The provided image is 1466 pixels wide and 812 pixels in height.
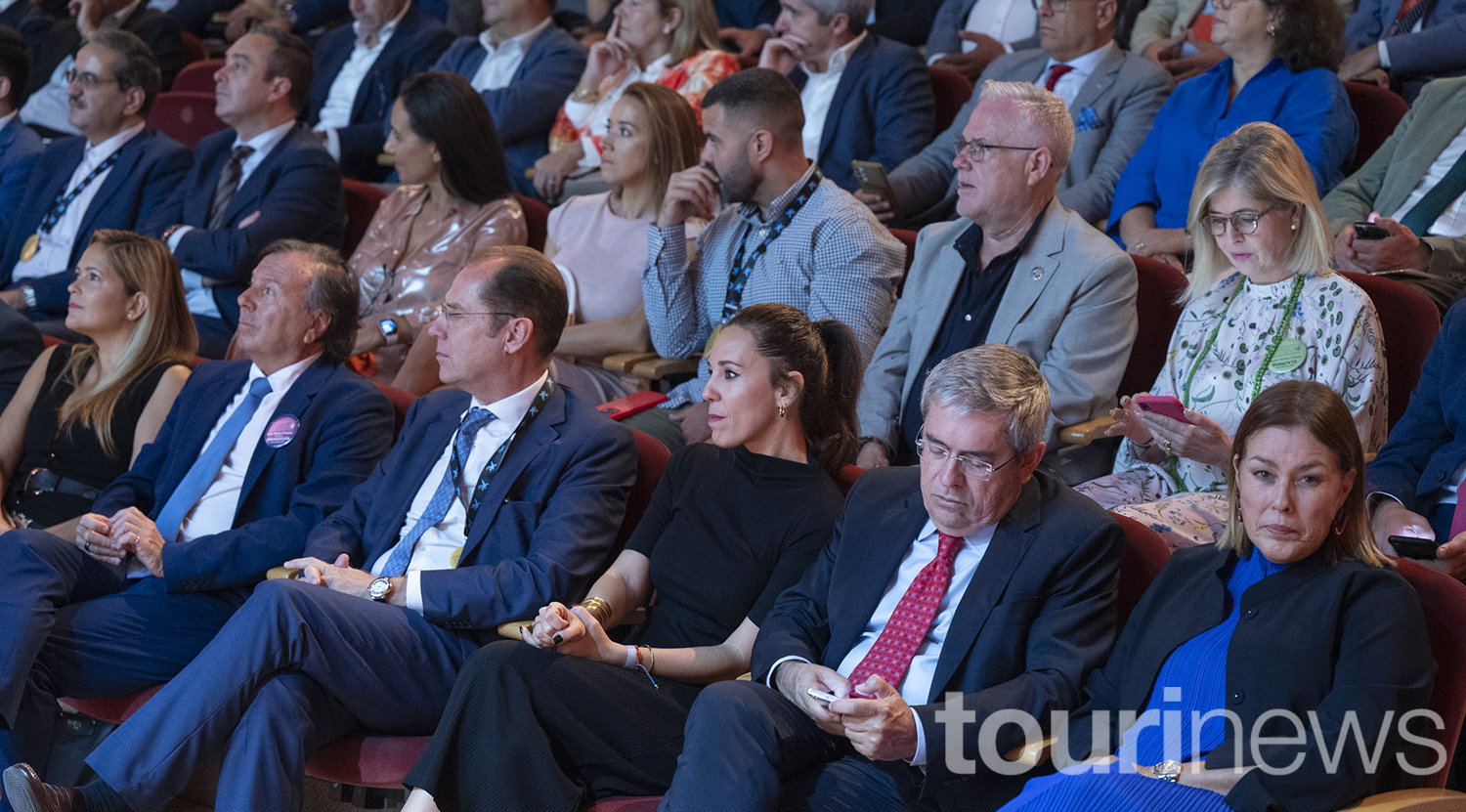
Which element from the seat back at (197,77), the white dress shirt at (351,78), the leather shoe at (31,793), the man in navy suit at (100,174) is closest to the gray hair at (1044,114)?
the leather shoe at (31,793)

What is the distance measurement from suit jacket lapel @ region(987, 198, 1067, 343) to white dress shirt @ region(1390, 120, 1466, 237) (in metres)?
0.94

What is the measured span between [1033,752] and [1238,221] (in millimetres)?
1259

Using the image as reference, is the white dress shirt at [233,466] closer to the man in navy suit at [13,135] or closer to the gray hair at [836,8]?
the gray hair at [836,8]

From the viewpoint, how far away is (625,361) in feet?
11.4

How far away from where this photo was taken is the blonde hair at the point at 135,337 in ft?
10.5

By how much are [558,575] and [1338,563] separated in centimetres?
128

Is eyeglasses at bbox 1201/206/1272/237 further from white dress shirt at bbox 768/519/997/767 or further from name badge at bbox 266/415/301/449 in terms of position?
name badge at bbox 266/415/301/449

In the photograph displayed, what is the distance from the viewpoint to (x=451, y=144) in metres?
3.96

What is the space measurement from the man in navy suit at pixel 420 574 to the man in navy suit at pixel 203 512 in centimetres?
19

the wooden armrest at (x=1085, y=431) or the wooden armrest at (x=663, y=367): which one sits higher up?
the wooden armrest at (x=1085, y=431)

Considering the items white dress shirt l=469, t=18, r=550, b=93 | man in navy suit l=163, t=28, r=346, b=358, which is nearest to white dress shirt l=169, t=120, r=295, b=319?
man in navy suit l=163, t=28, r=346, b=358

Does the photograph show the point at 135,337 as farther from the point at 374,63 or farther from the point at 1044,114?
the point at 374,63

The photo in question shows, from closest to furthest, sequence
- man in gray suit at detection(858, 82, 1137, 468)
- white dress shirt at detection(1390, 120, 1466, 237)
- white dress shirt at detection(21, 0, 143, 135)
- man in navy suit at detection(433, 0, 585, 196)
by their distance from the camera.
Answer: man in gray suit at detection(858, 82, 1137, 468), white dress shirt at detection(1390, 120, 1466, 237), man in navy suit at detection(433, 0, 585, 196), white dress shirt at detection(21, 0, 143, 135)

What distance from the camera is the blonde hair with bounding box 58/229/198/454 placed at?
321 centimetres
